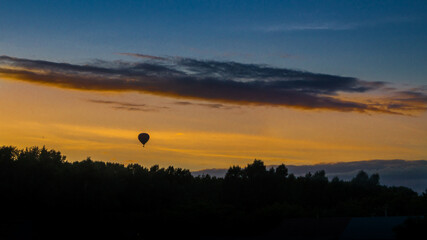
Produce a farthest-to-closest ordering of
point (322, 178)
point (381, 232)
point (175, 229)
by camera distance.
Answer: point (322, 178) → point (175, 229) → point (381, 232)

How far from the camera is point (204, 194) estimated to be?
143m

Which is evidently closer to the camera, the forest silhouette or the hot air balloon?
the forest silhouette

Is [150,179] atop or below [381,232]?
atop

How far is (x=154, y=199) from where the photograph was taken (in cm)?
11331

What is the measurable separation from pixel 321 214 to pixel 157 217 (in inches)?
1658

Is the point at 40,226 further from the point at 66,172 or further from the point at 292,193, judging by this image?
the point at 292,193

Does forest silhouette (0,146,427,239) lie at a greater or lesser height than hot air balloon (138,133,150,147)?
lesser

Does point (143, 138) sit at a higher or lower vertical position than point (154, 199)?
higher

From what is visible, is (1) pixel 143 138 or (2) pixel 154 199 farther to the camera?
(2) pixel 154 199

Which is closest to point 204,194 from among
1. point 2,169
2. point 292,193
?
point 292,193

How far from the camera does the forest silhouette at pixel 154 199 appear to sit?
83.5 meters

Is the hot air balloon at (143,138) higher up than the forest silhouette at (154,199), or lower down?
higher up

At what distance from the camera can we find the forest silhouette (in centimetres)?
8350

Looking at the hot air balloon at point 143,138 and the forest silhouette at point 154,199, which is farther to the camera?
the hot air balloon at point 143,138
